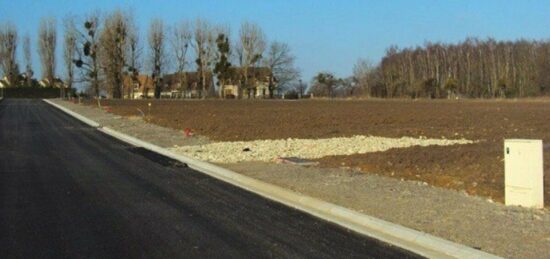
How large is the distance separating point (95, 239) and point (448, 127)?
2360 cm

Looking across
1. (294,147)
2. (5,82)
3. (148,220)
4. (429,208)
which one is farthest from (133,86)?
(429,208)

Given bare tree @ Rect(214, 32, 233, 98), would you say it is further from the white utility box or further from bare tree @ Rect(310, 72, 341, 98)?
the white utility box

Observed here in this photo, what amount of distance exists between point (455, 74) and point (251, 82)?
45538 mm

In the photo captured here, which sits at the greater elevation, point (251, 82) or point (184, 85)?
point (251, 82)

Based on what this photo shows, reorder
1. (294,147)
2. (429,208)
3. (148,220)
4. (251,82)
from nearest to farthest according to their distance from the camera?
(148,220)
(429,208)
(294,147)
(251,82)

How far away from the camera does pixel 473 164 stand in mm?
14500

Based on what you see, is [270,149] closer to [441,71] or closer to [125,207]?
[125,207]

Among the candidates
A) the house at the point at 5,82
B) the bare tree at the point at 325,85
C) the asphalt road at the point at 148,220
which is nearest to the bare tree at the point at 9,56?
the house at the point at 5,82

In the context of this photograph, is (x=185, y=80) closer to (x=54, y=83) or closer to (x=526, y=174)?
(x=54, y=83)

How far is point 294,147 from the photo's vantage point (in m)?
20.4

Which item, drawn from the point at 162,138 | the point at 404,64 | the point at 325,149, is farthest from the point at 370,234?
the point at 404,64

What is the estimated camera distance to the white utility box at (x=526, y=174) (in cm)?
988

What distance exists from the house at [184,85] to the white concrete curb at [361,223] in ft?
367

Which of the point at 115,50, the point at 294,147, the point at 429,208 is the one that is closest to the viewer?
the point at 429,208
